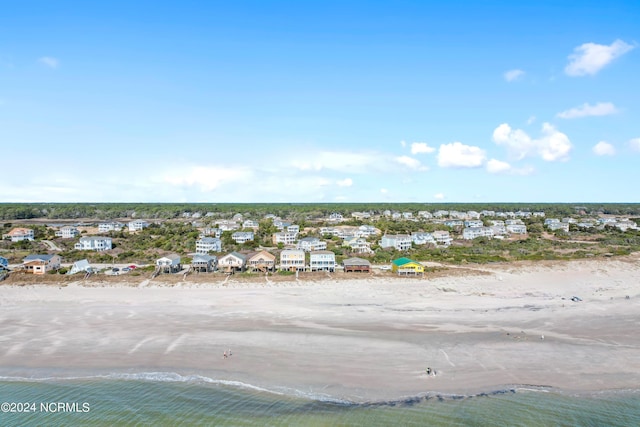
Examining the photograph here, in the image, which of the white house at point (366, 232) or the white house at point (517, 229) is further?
the white house at point (517, 229)

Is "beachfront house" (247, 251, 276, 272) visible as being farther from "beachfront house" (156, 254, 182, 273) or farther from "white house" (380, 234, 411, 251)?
"white house" (380, 234, 411, 251)

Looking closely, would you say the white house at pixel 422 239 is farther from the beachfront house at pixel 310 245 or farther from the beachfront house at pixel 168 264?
the beachfront house at pixel 168 264

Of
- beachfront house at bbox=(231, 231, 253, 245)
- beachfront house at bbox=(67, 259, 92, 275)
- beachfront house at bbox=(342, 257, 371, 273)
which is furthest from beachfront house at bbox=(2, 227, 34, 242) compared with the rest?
beachfront house at bbox=(342, 257, 371, 273)

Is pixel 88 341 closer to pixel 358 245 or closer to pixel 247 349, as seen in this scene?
pixel 247 349

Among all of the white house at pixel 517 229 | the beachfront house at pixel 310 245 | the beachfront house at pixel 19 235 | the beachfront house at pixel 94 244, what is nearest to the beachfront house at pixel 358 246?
the beachfront house at pixel 310 245

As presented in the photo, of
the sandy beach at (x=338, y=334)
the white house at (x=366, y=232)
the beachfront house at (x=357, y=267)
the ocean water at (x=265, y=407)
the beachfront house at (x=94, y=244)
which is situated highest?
the white house at (x=366, y=232)

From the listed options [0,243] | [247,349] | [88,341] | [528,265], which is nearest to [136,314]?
[88,341]
